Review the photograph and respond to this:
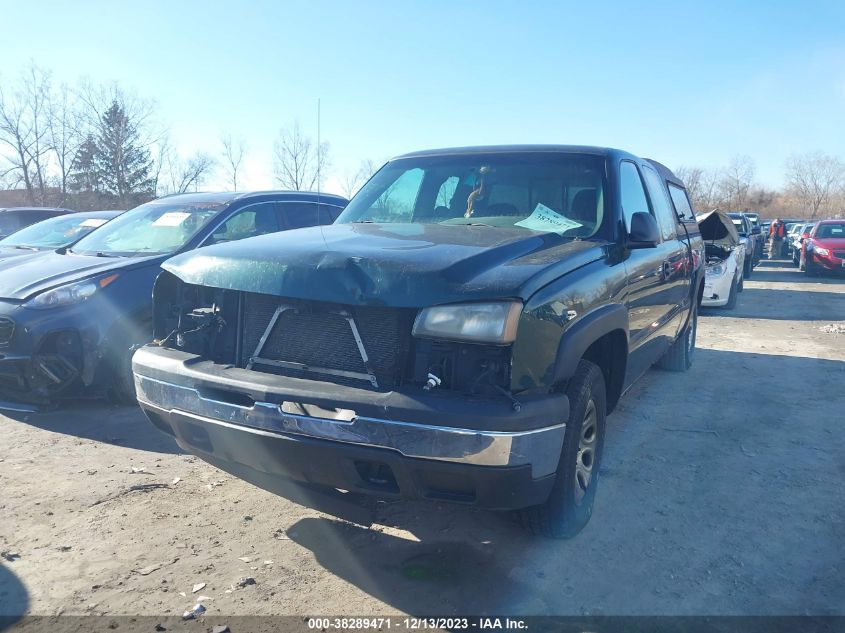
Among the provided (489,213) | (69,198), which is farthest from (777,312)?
(69,198)

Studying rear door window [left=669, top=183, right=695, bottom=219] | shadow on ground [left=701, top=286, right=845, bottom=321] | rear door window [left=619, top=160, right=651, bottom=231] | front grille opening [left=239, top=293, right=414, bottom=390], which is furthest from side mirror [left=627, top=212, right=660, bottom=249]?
shadow on ground [left=701, top=286, right=845, bottom=321]

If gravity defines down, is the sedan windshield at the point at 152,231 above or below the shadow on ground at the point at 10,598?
above

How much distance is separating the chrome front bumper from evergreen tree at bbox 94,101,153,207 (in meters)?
40.2

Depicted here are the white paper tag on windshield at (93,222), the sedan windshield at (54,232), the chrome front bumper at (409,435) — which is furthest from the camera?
the white paper tag on windshield at (93,222)

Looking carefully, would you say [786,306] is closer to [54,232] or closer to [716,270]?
[716,270]

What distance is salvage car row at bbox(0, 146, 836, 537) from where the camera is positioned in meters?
2.57

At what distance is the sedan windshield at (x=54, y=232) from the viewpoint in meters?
7.87

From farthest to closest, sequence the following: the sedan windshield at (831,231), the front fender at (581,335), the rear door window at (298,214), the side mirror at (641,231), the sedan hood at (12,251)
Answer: the sedan windshield at (831,231), the sedan hood at (12,251), the rear door window at (298,214), the side mirror at (641,231), the front fender at (581,335)

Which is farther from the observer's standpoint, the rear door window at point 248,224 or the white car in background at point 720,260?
the white car in background at point 720,260

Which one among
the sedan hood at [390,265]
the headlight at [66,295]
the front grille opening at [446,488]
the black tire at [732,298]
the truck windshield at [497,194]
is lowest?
the black tire at [732,298]

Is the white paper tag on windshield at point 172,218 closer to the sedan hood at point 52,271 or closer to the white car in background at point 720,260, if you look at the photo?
the sedan hood at point 52,271

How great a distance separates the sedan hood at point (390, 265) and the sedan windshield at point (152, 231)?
264 centimetres

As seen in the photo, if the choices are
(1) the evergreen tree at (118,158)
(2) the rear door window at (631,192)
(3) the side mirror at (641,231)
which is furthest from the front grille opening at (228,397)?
(1) the evergreen tree at (118,158)

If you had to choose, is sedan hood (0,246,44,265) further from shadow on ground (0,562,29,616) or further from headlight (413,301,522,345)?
headlight (413,301,522,345)
